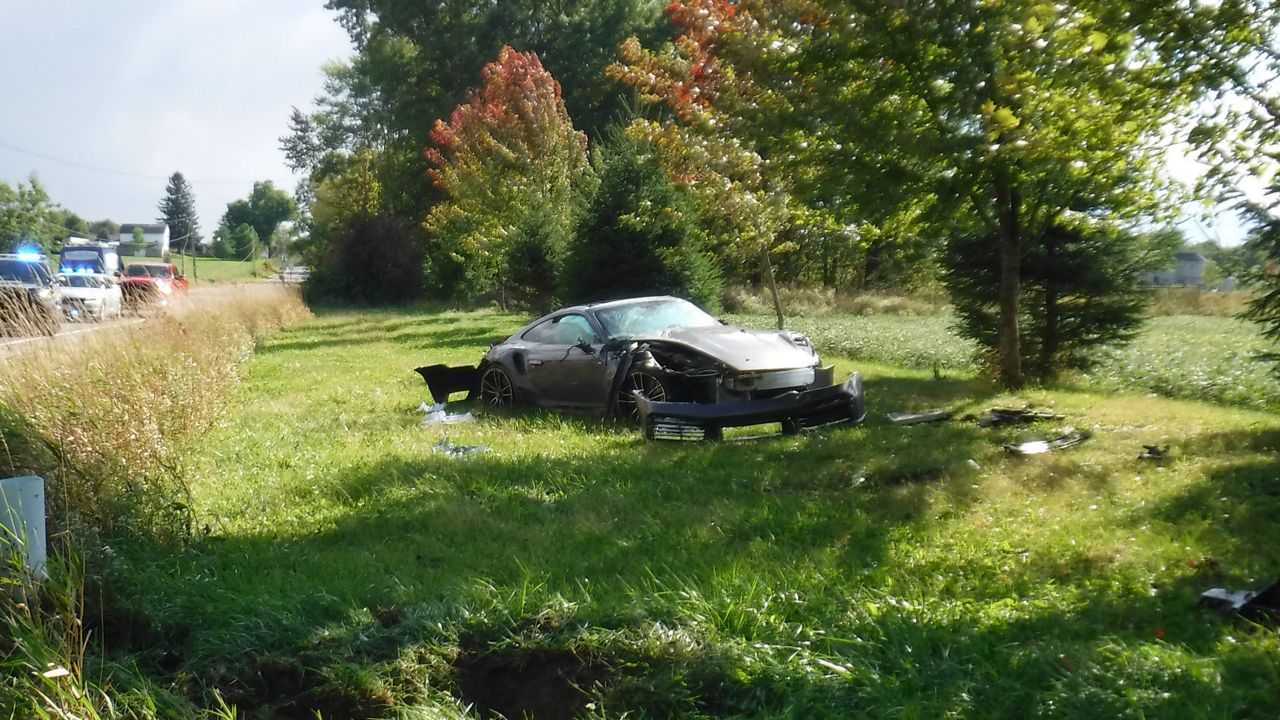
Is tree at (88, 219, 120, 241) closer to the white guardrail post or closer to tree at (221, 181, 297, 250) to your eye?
tree at (221, 181, 297, 250)

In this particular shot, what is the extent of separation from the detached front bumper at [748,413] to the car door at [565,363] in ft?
4.81

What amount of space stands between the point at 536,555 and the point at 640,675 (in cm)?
174

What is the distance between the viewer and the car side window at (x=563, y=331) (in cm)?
1102

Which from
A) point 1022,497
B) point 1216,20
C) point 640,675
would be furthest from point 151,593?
point 1216,20

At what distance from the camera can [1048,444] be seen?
8.14 metres

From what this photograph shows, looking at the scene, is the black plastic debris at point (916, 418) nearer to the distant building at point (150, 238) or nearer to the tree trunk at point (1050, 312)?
the tree trunk at point (1050, 312)

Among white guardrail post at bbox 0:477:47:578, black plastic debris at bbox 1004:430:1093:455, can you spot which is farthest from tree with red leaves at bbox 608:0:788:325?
white guardrail post at bbox 0:477:47:578

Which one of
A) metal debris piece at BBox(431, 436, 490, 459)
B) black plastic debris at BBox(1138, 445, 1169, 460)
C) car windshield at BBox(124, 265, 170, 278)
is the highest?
car windshield at BBox(124, 265, 170, 278)

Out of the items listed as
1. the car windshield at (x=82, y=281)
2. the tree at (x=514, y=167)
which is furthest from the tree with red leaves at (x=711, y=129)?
the car windshield at (x=82, y=281)

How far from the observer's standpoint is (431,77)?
1890 inches


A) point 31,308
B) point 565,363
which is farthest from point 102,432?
point 565,363

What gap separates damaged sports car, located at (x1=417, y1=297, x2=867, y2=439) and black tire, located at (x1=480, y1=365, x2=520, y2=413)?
14 mm

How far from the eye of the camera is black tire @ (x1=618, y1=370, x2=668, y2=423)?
9883 mm

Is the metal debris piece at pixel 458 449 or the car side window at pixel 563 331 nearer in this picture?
the metal debris piece at pixel 458 449
